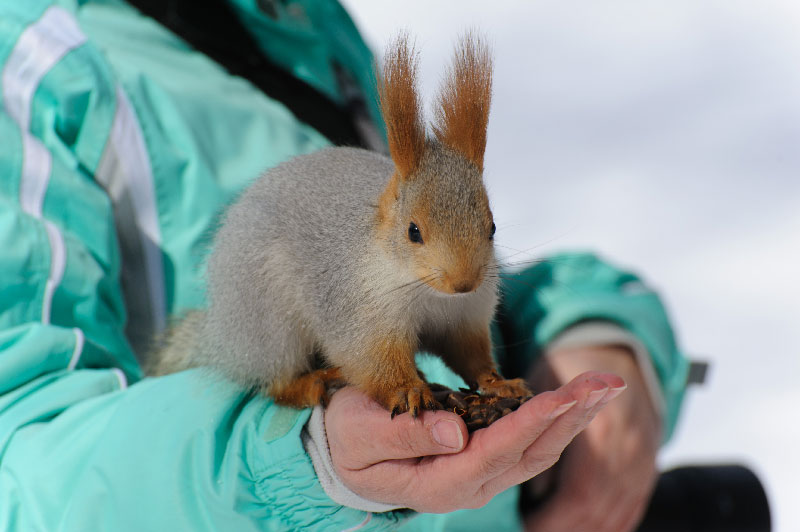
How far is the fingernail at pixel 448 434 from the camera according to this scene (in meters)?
0.63

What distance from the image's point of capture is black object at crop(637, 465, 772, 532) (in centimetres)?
147

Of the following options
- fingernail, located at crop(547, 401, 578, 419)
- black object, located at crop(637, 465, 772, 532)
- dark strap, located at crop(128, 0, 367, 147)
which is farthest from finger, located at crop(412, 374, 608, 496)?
dark strap, located at crop(128, 0, 367, 147)

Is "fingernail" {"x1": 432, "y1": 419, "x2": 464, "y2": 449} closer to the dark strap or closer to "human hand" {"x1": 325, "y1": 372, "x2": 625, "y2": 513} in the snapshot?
"human hand" {"x1": 325, "y1": 372, "x2": 625, "y2": 513}

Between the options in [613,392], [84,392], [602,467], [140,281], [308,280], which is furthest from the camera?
[140,281]

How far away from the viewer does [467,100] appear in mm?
696

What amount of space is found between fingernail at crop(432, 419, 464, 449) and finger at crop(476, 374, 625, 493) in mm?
66

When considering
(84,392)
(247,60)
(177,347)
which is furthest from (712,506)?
(247,60)

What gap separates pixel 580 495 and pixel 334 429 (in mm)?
728

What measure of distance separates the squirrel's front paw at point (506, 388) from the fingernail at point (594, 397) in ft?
0.40

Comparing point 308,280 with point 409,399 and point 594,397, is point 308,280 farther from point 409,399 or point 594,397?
point 594,397

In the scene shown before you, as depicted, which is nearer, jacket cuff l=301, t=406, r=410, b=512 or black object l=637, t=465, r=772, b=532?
jacket cuff l=301, t=406, r=410, b=512

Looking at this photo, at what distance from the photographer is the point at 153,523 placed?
82 cm

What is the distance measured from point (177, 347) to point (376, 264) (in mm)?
521

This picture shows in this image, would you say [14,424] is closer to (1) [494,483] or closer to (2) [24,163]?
Answer: (2) [24,163]
